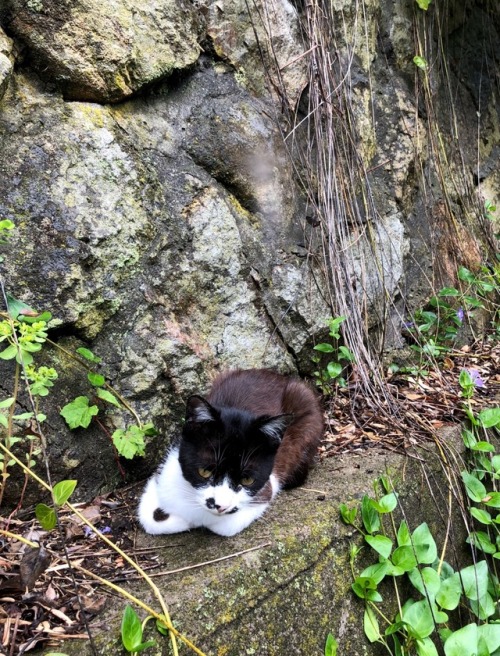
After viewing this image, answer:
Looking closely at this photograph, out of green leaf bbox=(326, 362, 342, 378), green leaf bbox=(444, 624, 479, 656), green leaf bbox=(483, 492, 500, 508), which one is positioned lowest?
green leaf bbox=(444, 624, 479, 656)

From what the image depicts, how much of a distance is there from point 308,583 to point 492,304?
3.03 metres

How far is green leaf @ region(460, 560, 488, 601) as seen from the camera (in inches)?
81.1

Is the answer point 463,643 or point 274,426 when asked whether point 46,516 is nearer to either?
point 274,426

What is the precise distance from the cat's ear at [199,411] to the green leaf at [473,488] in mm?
1281

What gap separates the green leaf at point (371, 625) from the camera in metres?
1.81

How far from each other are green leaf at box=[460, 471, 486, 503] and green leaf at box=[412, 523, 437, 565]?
1.66 feet

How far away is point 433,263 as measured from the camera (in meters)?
3.82

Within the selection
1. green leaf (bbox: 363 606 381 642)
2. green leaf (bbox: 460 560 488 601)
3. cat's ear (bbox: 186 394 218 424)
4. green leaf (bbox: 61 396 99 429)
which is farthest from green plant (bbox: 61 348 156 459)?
green leaf (bbox: 460 560 488 601)

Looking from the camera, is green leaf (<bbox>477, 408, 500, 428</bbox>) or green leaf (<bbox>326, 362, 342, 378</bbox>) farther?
green leaf (<bbox>326, 362, 342, 378</bbox>)

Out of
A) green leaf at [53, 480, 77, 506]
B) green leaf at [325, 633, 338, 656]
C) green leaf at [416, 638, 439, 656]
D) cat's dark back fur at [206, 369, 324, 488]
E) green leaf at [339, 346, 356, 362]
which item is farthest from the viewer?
green leaf at [339, 346, 356, 362]

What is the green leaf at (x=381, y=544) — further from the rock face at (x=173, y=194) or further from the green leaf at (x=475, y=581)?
the rock face at (x=173, y=194)

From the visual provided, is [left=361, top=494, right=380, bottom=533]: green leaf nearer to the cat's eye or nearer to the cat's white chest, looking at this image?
the cat's white chest

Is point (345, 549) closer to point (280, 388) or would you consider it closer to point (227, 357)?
point (280, 388)

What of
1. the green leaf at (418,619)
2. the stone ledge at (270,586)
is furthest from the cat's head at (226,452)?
the green leaf at (418,619)
